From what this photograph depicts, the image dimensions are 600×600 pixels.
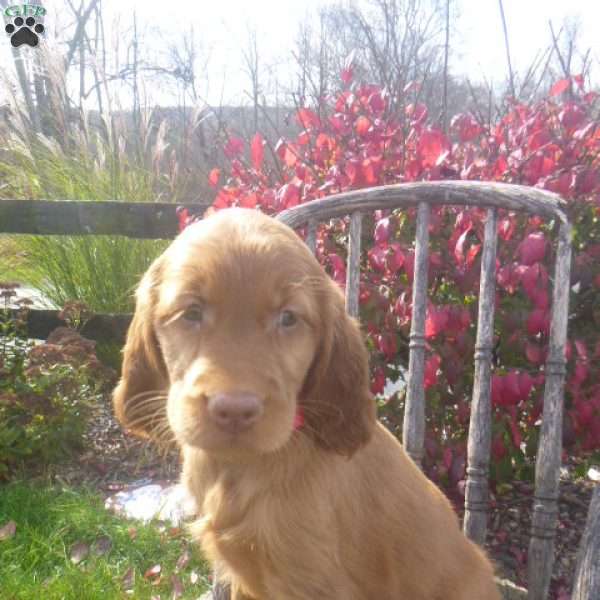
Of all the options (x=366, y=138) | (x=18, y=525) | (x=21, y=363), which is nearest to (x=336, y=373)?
(x=366, y=138)

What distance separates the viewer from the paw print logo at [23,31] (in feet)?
18.8

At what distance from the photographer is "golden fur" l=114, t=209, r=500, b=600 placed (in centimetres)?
132

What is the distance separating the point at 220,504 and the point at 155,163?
4322mm

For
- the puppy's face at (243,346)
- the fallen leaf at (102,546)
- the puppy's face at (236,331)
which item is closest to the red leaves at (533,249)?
the puppy's face at (243,346)

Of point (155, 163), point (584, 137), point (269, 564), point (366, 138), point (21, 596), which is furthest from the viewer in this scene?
point (155, 163)

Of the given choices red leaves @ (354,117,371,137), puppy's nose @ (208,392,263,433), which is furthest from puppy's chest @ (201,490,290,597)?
red leaves @ (354,117,371,137)

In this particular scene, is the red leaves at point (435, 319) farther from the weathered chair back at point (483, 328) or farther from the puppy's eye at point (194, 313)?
the puppy's eye at point (194, 313)

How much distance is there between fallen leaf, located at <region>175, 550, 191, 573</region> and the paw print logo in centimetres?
457

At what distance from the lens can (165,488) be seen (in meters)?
3.39

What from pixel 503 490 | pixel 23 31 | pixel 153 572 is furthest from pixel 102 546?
pixel 23 31

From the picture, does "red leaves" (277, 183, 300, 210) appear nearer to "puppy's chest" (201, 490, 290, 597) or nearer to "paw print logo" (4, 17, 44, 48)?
"puppy's chest" (201, 490, 290, 597)

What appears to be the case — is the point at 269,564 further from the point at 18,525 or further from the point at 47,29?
the point at 47,29

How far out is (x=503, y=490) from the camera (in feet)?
9.04

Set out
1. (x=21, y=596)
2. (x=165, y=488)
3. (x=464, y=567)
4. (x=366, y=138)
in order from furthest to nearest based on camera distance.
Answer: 1. (x=165, y=488)
2. (x=366, y=138)
3. (x=21, y=596)
4. (x=464, y=567)
